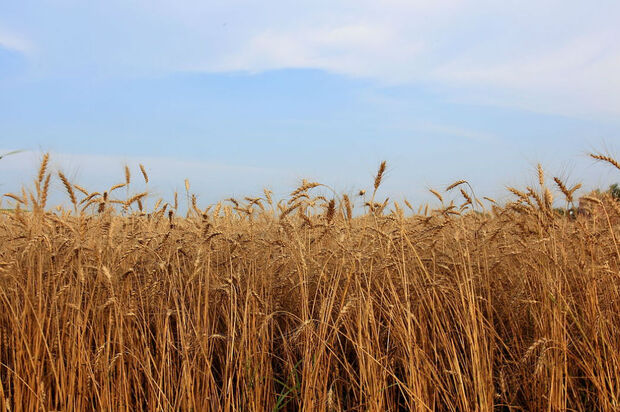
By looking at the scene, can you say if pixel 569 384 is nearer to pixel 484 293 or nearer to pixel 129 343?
pixel 484 293

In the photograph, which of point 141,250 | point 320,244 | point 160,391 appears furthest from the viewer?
point 320,244

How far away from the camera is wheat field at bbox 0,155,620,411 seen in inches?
116

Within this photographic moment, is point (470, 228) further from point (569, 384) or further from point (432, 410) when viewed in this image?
point (432, 410)

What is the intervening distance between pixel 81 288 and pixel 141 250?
0.44 meters

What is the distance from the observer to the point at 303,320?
119 inches

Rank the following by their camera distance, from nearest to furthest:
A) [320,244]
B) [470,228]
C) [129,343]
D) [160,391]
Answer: [160,391] → [129,343] → [320,244] → [470,228]

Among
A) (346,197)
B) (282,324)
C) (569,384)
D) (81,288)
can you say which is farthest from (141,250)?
(569,384)

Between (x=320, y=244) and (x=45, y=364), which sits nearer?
(x=45, y=364)

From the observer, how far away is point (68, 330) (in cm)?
324

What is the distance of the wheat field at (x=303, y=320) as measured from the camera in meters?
2.96

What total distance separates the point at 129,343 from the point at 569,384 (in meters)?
2.65

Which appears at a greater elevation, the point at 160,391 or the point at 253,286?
the point at 253,286

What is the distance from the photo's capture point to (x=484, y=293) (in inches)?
142

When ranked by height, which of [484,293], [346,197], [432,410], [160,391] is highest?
[346,197]
